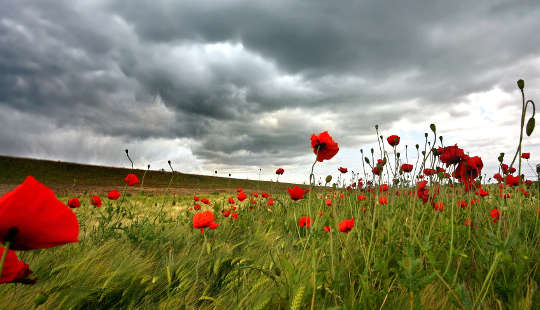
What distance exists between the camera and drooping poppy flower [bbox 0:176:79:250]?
0.58 m

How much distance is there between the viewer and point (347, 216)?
3.49 metres

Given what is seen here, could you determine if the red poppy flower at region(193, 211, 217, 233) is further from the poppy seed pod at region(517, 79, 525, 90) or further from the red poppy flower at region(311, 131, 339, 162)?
the poppy seed pod at region(517, 79, 525, 90)

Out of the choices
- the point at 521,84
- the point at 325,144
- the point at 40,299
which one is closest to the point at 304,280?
the point at 325,144

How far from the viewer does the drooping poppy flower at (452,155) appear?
230 cm

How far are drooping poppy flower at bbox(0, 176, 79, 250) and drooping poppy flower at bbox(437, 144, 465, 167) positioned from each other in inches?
102

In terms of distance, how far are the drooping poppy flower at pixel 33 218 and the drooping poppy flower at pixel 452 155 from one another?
8.47 feet

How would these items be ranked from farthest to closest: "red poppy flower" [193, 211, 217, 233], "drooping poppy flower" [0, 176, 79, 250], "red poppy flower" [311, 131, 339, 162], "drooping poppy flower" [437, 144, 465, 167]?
"drooping poppy flower" [437, 144, 465, 167], "red poppy flower" [193, 211, 217, 233], "red poppy flower" [311, 131, 339, 162], "drooping poppy flower" [0, 176, 79, 250]

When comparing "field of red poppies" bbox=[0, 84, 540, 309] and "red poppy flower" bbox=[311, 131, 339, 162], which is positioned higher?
"red poppy flower" bbox=[311, 131, 339, 162]

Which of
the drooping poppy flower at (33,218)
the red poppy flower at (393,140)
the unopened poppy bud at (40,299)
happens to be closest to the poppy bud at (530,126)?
the red poppy flower at (393,140)

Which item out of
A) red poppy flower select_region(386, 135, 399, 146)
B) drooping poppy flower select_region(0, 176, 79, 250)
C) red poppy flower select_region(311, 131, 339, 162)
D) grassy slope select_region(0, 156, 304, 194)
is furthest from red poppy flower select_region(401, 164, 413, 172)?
grassy slope select_region(0, 156, 304, 194)

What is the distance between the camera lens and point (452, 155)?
231 centimetres

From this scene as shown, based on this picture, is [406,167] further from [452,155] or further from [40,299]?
[40,299]

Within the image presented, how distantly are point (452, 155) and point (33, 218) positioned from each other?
270 cm

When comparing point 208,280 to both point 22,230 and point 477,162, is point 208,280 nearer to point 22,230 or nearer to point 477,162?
point 22,230
